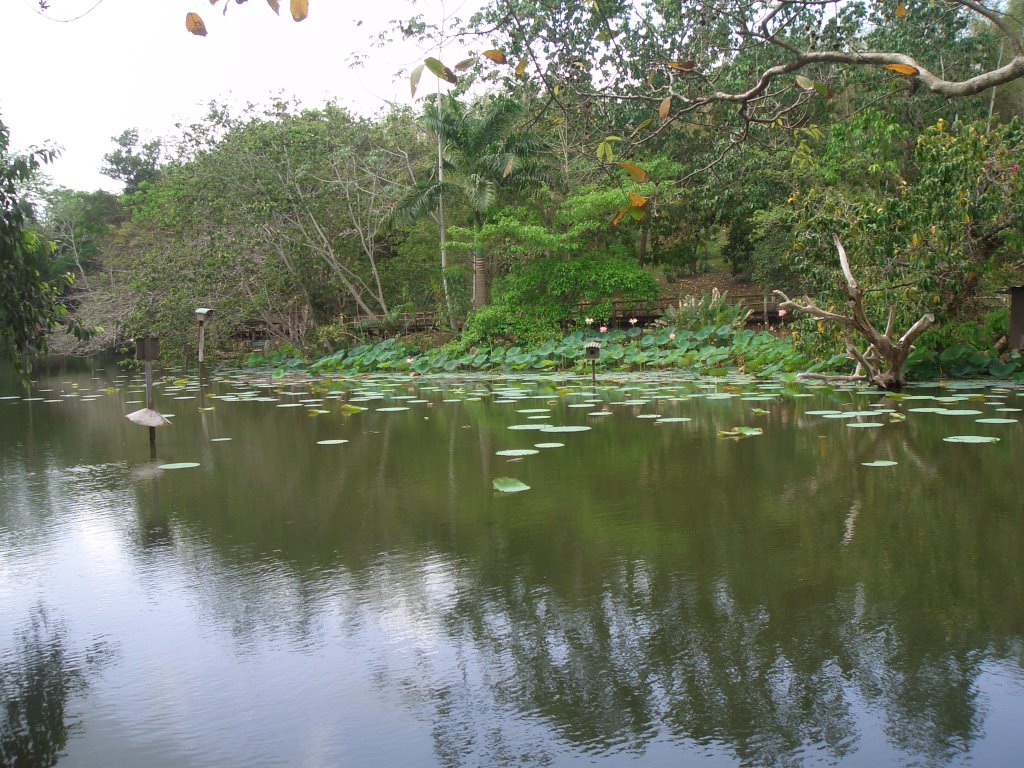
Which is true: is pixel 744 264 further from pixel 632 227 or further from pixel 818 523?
pixel 818 523

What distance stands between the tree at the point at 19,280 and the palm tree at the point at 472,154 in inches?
623

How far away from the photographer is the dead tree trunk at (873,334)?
929 centimetres

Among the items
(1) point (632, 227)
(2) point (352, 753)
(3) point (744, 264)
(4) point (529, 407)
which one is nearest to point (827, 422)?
(4) point (529, 407)

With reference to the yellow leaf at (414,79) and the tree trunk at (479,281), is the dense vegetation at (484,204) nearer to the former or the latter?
the tree trunk at (479,281)

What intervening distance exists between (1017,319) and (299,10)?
10.2 metres

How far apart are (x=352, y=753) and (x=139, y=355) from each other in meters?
5.99

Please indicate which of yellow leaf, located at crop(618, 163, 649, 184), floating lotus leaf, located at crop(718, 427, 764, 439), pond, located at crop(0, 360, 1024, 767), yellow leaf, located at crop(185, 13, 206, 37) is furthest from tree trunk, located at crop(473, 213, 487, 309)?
yellow leaf, located at crop(185, 13, 206, 37)

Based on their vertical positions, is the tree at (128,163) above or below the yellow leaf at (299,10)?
above

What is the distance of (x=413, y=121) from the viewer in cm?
2395

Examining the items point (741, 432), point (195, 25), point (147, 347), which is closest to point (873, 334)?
point (741, 432)

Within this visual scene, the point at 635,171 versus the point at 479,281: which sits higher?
the point at 479,281

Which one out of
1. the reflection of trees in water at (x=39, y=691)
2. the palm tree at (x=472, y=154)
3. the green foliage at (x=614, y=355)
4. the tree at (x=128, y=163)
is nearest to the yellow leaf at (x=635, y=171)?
the reflection of trees in water at (x=39, y=691)

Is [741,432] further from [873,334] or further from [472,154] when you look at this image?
[472,154]

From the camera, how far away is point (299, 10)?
202cm
